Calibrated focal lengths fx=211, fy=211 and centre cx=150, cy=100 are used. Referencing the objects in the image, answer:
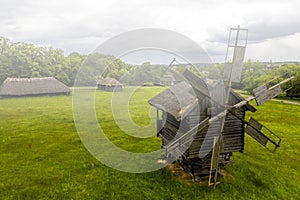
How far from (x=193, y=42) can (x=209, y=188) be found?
738cm

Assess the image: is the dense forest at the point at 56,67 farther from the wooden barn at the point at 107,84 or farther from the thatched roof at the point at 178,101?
the thatched roof at the point at 178,101

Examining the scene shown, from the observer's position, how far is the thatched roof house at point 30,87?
4131cm

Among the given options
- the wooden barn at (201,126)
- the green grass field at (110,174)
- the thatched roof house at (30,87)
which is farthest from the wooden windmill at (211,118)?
the thatched roof house at (30,87)

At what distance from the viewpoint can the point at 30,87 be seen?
43.6m

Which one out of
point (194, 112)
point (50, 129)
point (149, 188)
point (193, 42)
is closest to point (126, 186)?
point (149, 188)

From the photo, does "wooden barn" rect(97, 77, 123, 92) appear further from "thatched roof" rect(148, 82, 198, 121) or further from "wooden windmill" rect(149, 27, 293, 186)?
"wooden windmill" rect(149, 27, 293, 186)

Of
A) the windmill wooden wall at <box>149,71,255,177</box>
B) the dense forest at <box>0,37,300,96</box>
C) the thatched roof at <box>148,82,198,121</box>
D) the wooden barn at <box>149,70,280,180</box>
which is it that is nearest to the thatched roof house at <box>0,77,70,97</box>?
the dense forest at <box>0,37,300,96</box>

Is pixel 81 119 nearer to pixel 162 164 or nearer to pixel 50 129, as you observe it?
pixel 50 129

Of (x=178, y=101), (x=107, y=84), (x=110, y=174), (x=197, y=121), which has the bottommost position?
(x=110, y=174)

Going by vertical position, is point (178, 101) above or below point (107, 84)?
above

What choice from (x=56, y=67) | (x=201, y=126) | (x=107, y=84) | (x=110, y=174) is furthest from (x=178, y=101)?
(x=56, y=67)

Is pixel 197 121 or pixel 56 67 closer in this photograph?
pixel 197 121

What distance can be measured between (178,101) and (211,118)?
2.24 m

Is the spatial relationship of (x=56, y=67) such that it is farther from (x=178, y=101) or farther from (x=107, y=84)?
(x=178, y=101)
